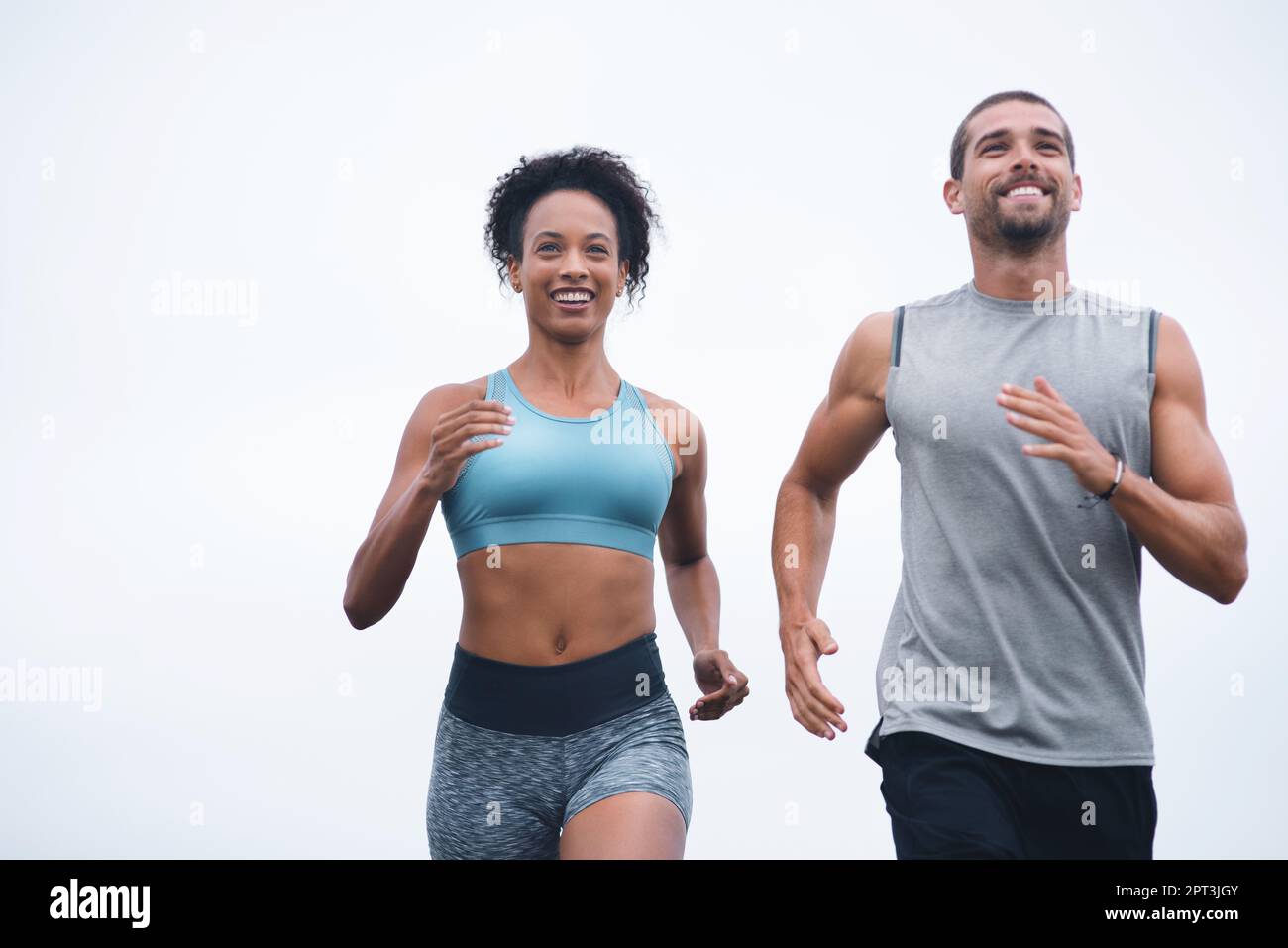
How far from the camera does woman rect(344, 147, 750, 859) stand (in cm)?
508

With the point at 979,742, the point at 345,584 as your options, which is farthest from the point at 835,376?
the point at 345,584

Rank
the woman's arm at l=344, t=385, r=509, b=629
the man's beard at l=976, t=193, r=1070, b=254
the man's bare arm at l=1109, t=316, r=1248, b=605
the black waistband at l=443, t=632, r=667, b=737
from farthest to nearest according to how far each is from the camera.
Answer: the black waistband at l=443, t=632, r=667, b=737
the woman's arm at l=344, t=385, r=509, b=629
the man's beard at l=976, t=193, r=1070, b=254
the man's bare arm at l=1109, t=316, r=1248, b=605

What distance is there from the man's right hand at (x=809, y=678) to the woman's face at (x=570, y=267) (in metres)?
1.48

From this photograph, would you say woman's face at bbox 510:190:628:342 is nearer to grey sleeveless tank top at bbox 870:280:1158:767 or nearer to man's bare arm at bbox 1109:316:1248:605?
grey sleeveless tank top at bbox 870:280:1158:767

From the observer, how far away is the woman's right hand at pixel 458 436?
480 cm

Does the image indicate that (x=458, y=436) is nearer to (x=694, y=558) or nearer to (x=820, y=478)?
(x=820, y=478)

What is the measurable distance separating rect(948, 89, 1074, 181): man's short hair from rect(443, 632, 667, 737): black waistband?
1.95 meters

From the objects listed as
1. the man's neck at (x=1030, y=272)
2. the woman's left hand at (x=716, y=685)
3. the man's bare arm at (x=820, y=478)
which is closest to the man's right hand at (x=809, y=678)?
the man's bare arm at (x=820, y=478)

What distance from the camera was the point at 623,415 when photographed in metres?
5.61

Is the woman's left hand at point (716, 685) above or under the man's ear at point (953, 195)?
under

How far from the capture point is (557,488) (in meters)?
5.34

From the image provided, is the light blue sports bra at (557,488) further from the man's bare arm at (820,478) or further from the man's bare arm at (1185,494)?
the man's bare arm at (1185,494)

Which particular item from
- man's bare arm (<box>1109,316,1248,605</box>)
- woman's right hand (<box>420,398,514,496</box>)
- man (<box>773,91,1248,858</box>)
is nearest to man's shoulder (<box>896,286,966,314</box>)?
man (<box>773,91,1248,858</box>)

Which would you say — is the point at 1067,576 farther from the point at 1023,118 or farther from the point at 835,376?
the point at 1023,118
